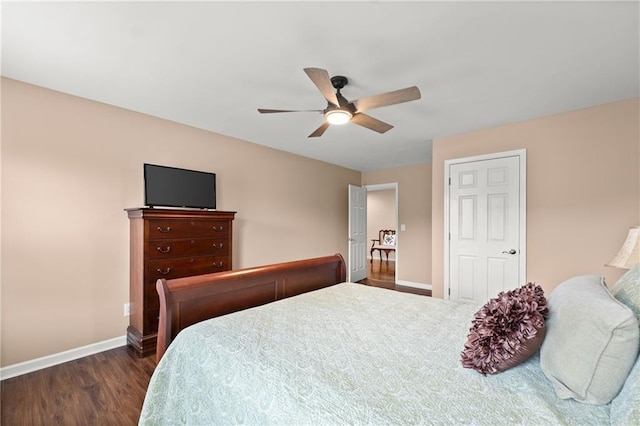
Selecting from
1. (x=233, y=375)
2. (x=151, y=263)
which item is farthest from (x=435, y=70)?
(x=151, y=263)

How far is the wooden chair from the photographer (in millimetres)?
8547

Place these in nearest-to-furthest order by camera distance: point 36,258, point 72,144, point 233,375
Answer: point 233,375, point 36,258, point 72,144

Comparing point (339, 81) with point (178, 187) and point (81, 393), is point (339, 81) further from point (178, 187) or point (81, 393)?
point (81, 393)

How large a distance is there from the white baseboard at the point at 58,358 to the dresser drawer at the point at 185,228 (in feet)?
3.75

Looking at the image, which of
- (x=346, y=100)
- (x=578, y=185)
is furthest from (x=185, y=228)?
(x=578, y=185)

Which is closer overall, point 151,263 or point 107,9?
point 107,9

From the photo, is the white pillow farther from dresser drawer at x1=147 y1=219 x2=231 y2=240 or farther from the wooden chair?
the wooden chair

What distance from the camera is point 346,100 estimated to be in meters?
2.21

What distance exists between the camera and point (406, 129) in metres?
3.58

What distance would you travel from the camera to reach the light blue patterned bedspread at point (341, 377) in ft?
2.92

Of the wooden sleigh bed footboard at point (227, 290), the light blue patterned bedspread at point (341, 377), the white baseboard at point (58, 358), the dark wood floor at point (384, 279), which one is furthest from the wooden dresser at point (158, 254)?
the dark wood floor at point (384, 279)

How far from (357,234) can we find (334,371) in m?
4.74

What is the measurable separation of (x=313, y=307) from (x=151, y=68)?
215 cm

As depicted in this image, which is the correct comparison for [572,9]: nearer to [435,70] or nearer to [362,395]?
[435,70]
